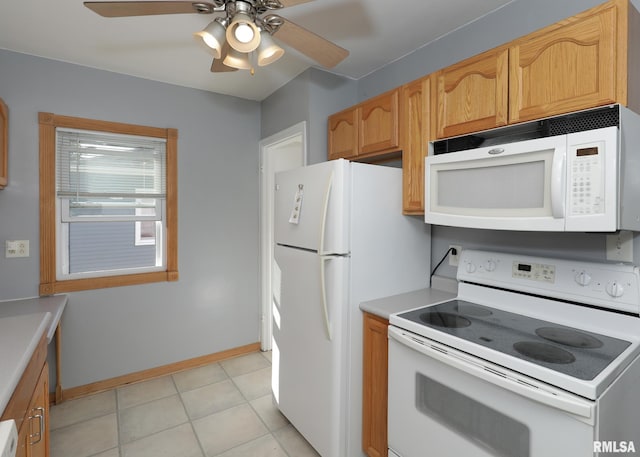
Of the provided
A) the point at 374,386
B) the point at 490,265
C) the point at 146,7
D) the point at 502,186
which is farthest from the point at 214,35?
the point at 374,386

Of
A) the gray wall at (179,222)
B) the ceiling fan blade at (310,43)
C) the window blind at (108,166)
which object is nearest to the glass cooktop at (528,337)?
the ceiling fan blade at (310,43)

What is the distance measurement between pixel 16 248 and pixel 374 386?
2.57 meters

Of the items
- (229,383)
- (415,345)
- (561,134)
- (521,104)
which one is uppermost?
(521,104)

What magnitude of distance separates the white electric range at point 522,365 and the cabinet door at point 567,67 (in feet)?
2.29

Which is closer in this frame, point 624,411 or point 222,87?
point 624,411

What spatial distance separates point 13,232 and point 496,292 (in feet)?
10.3

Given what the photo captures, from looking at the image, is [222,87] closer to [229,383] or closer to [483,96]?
[483,96]

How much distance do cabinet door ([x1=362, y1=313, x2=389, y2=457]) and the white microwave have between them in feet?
2.21

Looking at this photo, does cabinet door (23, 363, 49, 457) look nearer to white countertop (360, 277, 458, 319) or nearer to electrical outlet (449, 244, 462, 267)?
white countertop (360, 277, 458, 319)

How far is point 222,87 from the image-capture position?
116 inches

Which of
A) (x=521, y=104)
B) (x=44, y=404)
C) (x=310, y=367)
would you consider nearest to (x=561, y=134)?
(x=521, y=104)

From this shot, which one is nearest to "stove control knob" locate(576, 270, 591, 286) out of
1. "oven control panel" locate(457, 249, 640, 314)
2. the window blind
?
"oven control panel" locate(457, 249, 640, 314)

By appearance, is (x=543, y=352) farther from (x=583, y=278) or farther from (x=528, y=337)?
(x=583, y=278)

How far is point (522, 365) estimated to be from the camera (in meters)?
1.11
